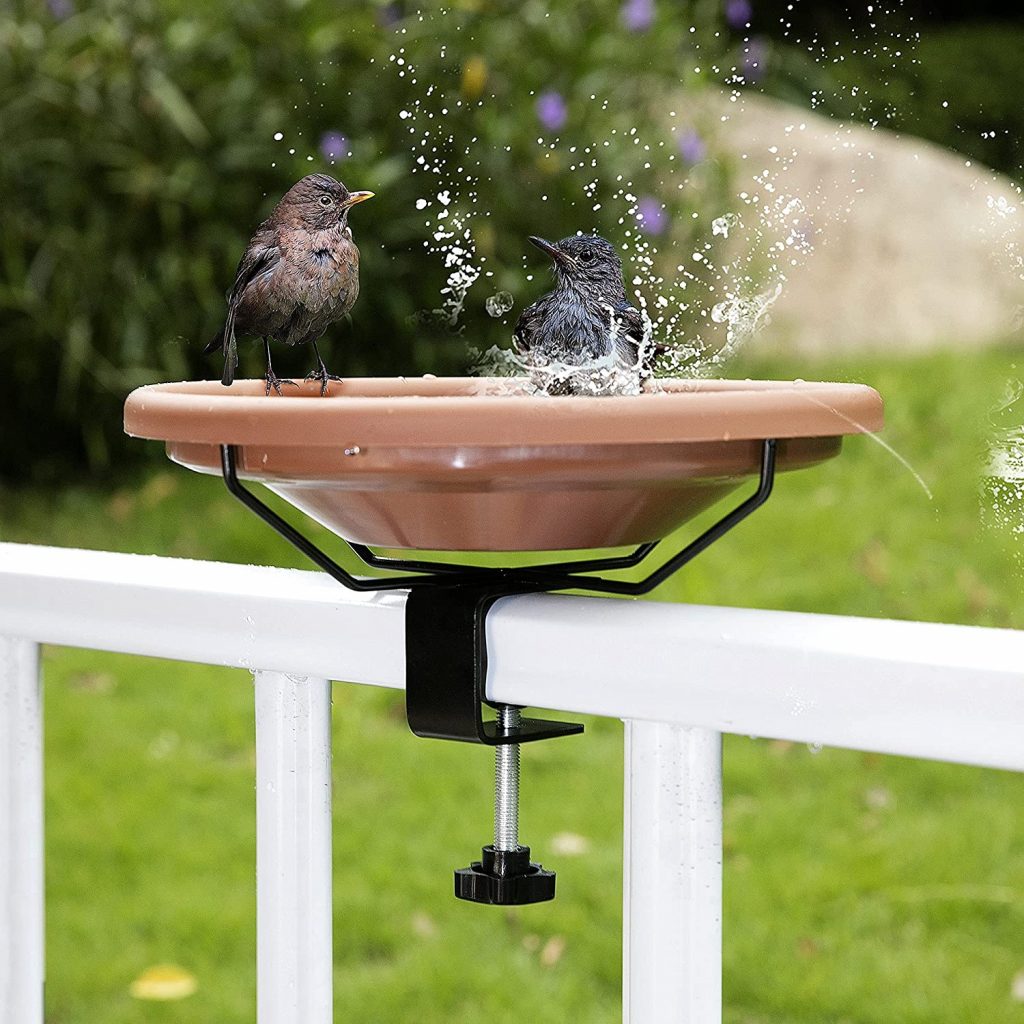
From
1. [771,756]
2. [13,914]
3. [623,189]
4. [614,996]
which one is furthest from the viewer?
[771,756]

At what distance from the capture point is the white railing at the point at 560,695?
0.60m

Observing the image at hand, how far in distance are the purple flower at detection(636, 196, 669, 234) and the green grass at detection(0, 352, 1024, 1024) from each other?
120 millimetres

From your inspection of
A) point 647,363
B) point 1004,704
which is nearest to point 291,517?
point 647,363

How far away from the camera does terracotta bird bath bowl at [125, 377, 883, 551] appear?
1.91 ft

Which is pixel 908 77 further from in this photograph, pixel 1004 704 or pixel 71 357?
pixel 71 357

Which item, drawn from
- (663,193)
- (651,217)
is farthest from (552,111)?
(651,217)

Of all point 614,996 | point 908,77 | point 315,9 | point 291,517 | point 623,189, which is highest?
point 315,9

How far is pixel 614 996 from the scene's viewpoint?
1.61 metres

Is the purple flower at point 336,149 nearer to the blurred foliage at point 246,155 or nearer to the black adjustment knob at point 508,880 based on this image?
the blurred foliage at point 246,155

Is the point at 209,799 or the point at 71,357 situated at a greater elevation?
the point at 71,357

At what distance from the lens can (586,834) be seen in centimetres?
193

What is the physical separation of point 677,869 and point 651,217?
59 centimetres

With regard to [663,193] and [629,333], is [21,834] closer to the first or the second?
[629,333]

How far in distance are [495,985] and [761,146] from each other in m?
0.90
